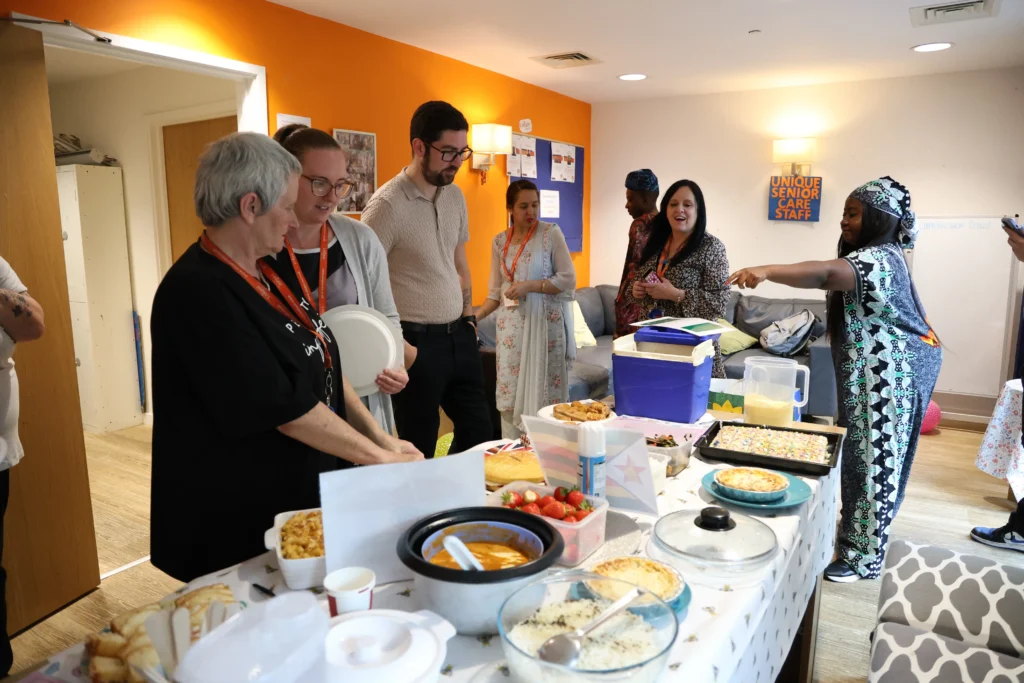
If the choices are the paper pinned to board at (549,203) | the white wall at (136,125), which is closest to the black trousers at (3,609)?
the white wall at (136,125)

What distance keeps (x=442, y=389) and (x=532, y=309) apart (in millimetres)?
1135

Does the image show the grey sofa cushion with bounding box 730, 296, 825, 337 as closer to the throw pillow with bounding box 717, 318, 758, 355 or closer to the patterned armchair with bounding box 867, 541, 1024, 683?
the throw pillow with bounding box 717, 318, 758, 355

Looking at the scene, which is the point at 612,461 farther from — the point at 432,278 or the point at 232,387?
the point at 432,278

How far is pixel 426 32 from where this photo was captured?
12.6 feet

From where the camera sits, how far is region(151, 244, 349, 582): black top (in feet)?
3.98

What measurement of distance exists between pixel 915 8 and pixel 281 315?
11.7 ft

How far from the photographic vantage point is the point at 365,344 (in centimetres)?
182

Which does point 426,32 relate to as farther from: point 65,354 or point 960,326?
point 960,326

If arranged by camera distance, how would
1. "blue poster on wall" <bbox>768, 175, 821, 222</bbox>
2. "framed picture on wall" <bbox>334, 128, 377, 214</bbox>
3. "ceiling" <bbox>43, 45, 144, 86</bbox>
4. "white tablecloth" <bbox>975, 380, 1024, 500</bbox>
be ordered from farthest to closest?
1. "blue poster on wall" <bbox>768, 175, 821, 222</bbox>
2. "ceiling" <bbox>43, 45, 144, 86</bbox>
3. "framed picture on wall" <bbox>334, 128, 377, 214</bbox>
4. "white tablecloth" <bbox>975, 380, 1024, 500</bbox>

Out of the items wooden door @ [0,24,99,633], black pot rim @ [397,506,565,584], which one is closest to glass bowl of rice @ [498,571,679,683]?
black pot rim @ [397,506,565,584]

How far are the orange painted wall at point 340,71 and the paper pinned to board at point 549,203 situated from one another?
49 centimetres

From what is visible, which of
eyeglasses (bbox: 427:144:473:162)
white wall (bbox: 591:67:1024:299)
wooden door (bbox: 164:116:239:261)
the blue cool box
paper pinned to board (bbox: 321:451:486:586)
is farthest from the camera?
white wall (bbox: 591:67:1024:299)

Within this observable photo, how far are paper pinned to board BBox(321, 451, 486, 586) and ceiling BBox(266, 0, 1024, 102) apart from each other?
2.85m

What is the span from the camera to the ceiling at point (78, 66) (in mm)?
4133
